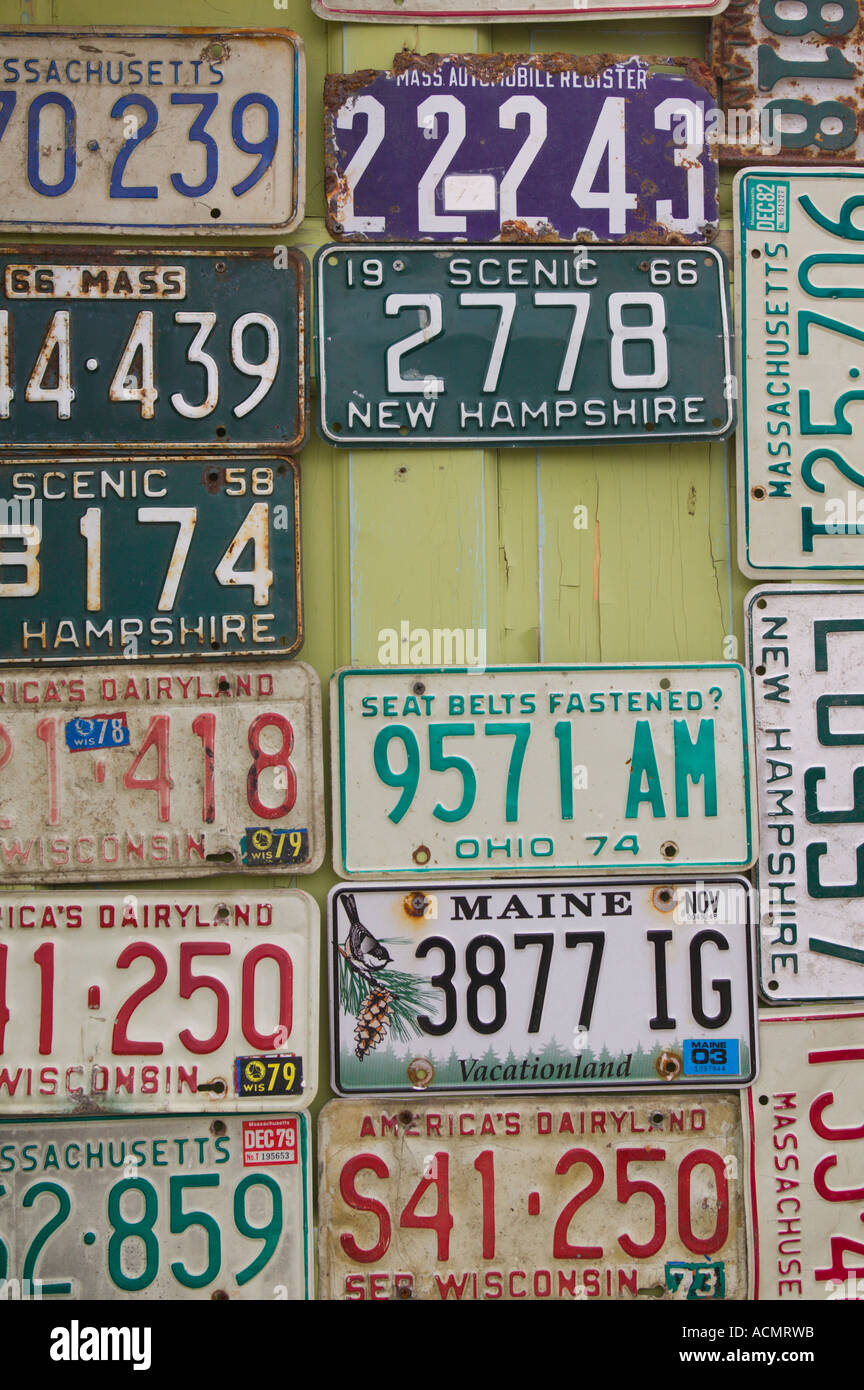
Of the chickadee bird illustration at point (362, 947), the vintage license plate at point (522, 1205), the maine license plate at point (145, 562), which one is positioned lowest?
the vintage license plate at point (522, 1205)

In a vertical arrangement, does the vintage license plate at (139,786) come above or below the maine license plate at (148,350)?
below

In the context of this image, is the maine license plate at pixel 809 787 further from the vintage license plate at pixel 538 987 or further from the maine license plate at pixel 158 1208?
the maine license plate at pixel 158 1208

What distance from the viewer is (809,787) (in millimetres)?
1930

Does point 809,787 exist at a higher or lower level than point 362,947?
higher

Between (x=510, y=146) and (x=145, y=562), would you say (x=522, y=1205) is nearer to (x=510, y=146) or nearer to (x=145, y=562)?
(x=145, y=562)

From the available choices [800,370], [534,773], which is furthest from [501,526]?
[800,370]

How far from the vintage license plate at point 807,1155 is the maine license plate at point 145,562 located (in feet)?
3.90

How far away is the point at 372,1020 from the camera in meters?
1.86

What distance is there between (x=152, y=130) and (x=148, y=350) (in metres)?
0.40

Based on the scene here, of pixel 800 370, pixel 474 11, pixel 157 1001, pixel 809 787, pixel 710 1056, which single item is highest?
pixel 474 11

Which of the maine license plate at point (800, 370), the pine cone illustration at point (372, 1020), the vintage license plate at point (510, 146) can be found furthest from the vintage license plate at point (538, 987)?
the vintage license plate at point (510, 146)

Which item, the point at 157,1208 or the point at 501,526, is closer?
the point at 157,1208

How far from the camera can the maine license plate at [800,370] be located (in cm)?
195
